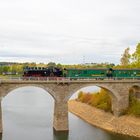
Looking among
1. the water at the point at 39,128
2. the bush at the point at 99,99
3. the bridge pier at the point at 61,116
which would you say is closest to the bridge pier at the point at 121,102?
A: the bush at the point at 99,99

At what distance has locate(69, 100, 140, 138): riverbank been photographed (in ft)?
183

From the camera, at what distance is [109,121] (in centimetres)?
6044

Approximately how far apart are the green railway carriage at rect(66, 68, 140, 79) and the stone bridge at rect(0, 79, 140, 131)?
3276mm

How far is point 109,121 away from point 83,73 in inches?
457

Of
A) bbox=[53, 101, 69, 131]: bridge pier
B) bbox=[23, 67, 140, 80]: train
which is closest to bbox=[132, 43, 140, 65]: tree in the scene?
bbox=[23, 67, 140, 80]: train

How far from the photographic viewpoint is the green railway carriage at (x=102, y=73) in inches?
2381

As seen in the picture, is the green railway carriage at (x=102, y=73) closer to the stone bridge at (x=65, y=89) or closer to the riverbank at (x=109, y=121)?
the stone bridge at (x=65, y=89)

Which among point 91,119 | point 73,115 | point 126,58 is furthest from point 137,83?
point 126,58

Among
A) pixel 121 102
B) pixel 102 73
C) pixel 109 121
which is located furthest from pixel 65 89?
pixel 121 102

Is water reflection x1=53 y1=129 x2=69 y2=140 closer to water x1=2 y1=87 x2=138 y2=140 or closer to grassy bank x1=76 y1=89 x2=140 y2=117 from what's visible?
water x1=2 y1=87 x2=138 y2=140

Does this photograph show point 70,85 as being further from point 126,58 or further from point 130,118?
point 126,58

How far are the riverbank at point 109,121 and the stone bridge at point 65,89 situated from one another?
7.30 feet

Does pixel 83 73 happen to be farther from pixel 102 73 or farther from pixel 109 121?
pixel 109 121

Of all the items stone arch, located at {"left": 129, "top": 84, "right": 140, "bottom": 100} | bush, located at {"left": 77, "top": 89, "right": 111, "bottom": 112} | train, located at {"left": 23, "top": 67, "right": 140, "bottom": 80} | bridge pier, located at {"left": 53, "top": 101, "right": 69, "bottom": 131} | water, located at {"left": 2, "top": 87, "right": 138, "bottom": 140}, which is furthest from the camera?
bush, located at {"left": 77, "top": 89, "right": 111, "bottom": 112}
